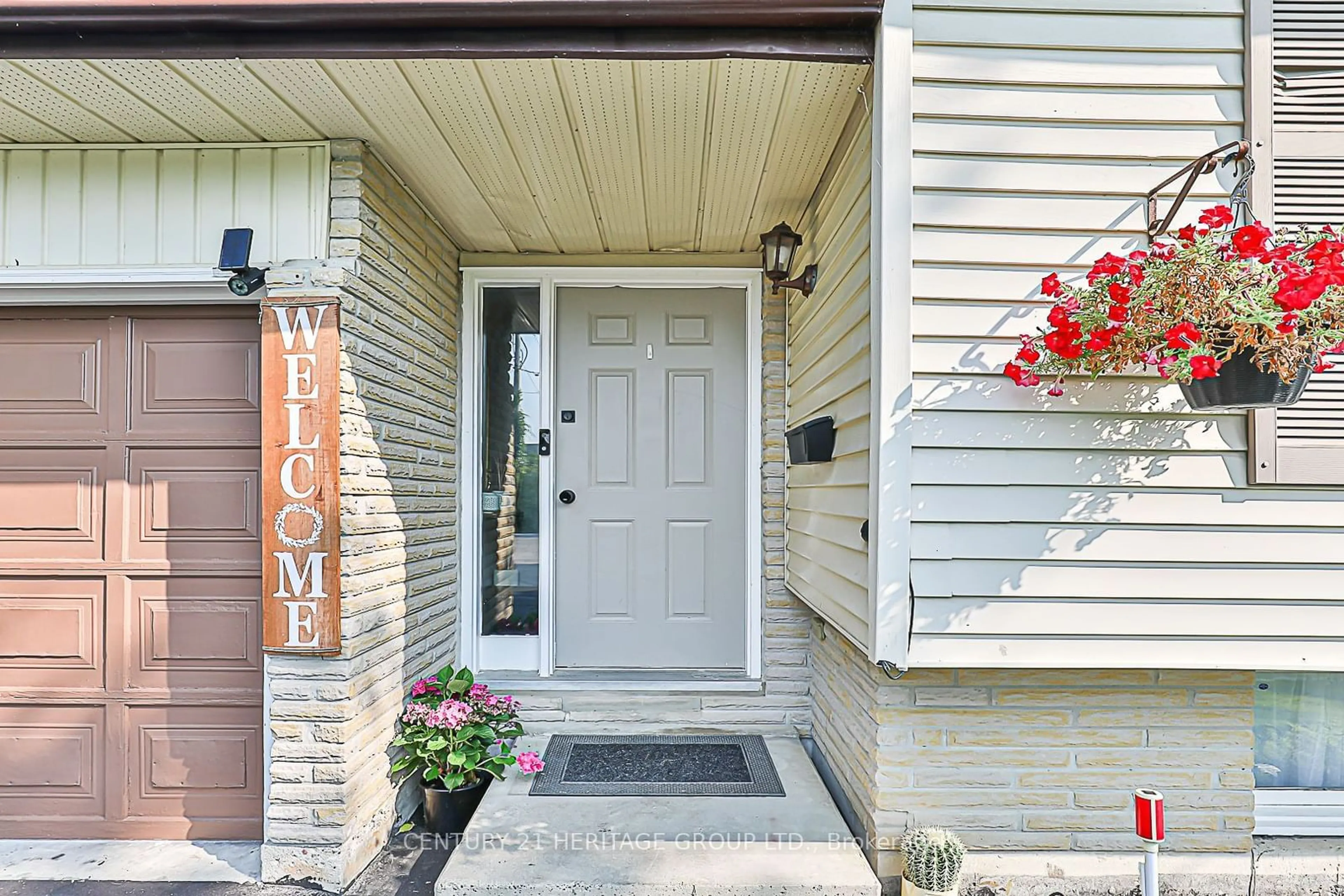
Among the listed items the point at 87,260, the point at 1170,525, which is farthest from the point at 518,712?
the point at 1170,525

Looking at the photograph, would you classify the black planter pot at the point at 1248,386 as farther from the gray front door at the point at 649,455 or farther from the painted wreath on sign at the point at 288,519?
the painted wreath on sign at the point at 288,519

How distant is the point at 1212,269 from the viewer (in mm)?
1765

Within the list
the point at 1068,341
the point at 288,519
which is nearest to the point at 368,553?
the point at 288,519

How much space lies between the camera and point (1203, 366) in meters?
1.76

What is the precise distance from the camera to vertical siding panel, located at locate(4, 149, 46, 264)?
8.20 feet

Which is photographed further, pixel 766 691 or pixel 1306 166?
pixel 766 691

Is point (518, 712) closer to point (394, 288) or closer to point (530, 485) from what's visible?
point (530, 485)

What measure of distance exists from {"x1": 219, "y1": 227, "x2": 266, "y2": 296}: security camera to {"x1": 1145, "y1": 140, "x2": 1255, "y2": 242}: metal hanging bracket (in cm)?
247

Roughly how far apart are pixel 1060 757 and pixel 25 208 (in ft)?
11.3

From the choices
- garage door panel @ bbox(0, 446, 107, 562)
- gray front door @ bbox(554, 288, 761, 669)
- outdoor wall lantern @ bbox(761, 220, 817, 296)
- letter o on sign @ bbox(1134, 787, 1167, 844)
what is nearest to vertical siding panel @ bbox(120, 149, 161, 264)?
garage door panel @ bbox(0, 446, 107, 562)

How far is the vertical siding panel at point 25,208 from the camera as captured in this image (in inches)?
98.3

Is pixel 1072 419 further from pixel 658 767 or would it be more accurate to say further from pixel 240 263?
pixel 240 263

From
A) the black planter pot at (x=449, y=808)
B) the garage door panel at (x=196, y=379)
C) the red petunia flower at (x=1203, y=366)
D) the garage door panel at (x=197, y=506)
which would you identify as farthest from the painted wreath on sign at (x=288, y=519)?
the red petunia flower at (x=1203, y=366)

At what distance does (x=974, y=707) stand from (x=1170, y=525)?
695 mm
